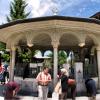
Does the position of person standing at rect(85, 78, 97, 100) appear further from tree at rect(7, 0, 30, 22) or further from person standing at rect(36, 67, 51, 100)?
tree at rect(7, 0, 30, 22)

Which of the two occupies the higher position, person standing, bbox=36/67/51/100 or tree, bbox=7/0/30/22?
tree, bbox=7/0/30/22

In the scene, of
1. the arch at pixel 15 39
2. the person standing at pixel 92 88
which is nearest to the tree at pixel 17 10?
the arch at pixel 15 39

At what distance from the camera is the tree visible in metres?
49.0

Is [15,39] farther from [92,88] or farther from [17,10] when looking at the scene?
[17,10]

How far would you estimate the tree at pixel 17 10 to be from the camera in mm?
48953

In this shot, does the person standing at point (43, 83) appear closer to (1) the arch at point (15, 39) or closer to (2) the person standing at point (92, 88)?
(2) the person standing at point (92, 88)

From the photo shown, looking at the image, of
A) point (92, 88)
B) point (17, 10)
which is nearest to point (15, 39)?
point (92, 88)

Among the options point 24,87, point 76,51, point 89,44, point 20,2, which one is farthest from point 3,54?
point 24,87

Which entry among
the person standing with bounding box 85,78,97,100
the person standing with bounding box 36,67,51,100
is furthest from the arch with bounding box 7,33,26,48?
→ the person standing with bounding box 85,78,97,100

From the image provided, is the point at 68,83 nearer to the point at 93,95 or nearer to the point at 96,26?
the point at 93,95

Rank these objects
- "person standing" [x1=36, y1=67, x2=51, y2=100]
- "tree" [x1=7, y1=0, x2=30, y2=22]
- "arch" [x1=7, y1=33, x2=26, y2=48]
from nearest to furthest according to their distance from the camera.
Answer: "person standing" [x1=36, y1=67, x2=51, y2=100], "arch" [x1=7, y1=33, x2=26, y2=48], "tree" [x1=7, y1=0, x2=30, y2=22]

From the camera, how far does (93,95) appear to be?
47.9 feet

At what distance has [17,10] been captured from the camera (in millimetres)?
49562

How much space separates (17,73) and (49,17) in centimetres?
558
